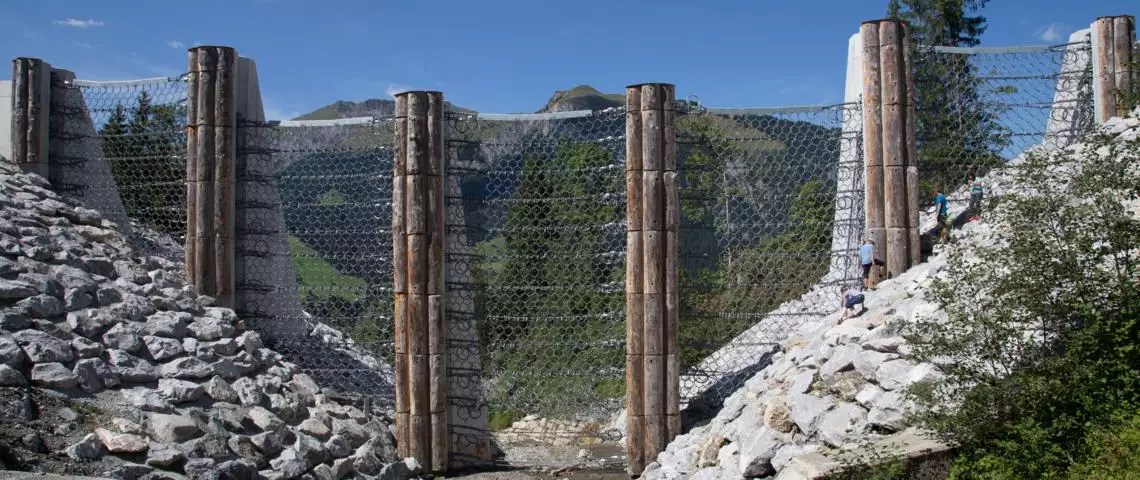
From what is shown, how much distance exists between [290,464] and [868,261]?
18.4 ft

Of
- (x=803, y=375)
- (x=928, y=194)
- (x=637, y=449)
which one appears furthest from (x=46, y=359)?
(x=928, y=194)

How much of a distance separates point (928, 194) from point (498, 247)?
4902 millimetres

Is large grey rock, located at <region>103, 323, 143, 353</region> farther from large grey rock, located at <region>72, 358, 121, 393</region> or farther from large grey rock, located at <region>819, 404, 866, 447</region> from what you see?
large grey rock, located at <region>819, 404, 866, 447</region>

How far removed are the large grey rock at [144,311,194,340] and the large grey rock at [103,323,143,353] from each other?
0.77 feet

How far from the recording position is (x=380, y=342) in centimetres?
996

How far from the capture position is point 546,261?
1001 cm

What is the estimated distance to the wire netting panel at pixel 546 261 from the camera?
31.7 ft

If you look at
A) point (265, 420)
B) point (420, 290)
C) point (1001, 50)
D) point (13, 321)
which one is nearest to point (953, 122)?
point (1001, 50)

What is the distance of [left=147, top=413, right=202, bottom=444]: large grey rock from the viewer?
7395 millimetres

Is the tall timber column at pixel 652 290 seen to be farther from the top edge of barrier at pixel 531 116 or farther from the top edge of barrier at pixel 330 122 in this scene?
the top edge of barrier at pixel 330 122

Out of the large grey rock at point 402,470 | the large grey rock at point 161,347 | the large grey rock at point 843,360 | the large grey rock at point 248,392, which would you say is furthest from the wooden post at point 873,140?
the large grey rock at point 161,347

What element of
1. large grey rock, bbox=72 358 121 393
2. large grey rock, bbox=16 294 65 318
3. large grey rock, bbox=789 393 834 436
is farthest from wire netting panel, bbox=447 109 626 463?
large grey rock, bbox=16 294 65 318

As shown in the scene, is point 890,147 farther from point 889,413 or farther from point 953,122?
point 889,413

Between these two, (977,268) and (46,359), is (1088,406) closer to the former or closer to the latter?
(977,268)
